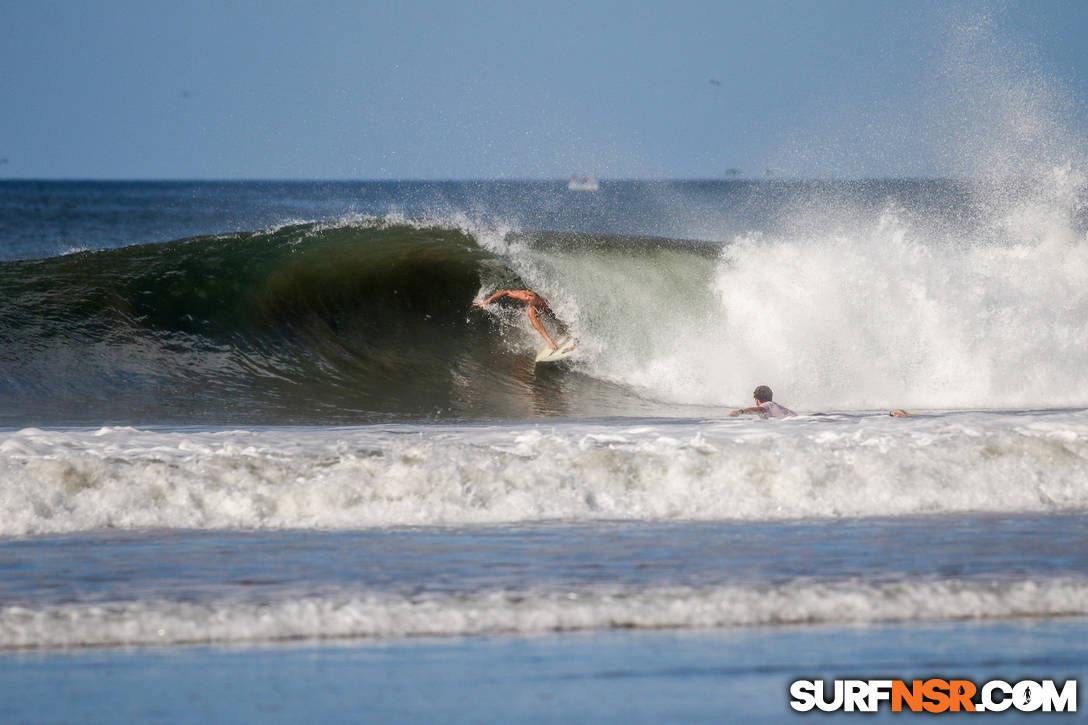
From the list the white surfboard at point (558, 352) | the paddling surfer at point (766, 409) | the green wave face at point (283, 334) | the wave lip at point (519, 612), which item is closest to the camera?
the wave lip at point (519, 612)

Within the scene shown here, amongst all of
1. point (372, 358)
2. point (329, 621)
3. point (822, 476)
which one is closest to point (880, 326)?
point (372, 358)

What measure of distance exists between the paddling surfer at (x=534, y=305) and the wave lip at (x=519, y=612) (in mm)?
9132

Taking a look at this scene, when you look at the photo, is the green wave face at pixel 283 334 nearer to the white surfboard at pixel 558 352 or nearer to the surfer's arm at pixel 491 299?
the surfer's arm at pixel 491 299

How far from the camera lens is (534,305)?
14773 millimetres

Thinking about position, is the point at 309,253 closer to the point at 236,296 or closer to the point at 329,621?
the point at 236,296

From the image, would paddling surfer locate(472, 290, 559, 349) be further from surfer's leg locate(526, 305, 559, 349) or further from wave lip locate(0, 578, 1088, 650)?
wave lip locate(0, 578, 1088, 650)

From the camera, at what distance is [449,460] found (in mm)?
7832

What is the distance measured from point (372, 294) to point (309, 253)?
1577 mm

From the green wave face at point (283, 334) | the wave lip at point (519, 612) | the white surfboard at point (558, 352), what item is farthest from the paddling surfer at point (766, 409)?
the wave lip at point (519, 612)

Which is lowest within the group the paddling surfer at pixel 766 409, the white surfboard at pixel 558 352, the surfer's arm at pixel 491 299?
the paddling surfer at pixel 766 409

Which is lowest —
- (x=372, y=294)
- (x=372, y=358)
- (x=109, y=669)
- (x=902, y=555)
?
(x=109, y=669)

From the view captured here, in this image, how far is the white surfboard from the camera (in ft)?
→ 46.3

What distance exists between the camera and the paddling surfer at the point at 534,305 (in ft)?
48.0

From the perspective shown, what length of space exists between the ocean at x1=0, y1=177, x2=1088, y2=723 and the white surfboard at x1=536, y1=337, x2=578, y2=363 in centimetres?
17
